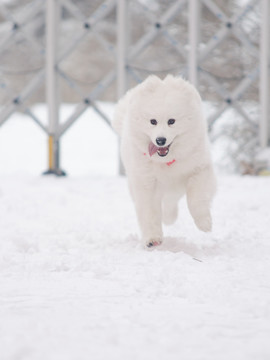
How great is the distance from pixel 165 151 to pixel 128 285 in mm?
835

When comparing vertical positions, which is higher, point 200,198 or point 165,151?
point 165,151

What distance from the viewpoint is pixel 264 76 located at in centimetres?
657

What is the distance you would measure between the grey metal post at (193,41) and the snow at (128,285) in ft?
8.08

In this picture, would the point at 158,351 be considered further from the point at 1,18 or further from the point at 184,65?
the point at 1,18

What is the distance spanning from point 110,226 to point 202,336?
2220mm

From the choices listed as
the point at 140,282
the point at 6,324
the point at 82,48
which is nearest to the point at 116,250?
the point at 140,282

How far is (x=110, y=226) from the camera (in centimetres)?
374

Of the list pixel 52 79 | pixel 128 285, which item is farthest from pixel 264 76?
pixel 128 285

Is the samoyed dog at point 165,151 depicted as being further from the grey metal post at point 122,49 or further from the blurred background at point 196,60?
the grey metal post at point 122,49

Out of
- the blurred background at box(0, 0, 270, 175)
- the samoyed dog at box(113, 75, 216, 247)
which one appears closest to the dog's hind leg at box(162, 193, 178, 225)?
the samoyed dog at box(113, 75, 216, 247)

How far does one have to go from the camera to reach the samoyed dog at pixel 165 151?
271 cm

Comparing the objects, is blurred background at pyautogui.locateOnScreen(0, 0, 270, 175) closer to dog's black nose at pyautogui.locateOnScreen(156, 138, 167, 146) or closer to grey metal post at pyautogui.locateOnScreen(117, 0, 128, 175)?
grey metal post at pyautogui.locateOnScreen(117, 0, 128, 175)

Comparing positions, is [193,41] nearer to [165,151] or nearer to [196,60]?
[196,60]

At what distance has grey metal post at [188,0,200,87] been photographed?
22.1 feet
